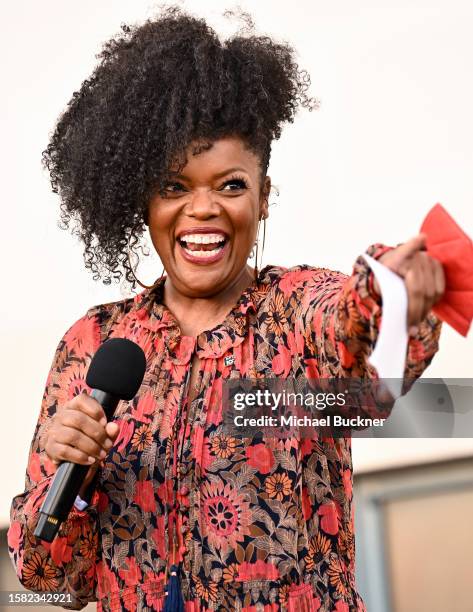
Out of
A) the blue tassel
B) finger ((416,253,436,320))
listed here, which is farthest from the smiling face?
finger ((416,253,436,320))

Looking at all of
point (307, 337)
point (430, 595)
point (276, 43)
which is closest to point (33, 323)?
point (430, 595)

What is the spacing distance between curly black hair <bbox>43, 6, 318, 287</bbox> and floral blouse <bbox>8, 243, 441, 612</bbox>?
31 cm

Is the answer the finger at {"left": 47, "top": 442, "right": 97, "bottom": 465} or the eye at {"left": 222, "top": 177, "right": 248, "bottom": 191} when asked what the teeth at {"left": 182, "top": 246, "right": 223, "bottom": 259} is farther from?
the finger at {"left": 47, "top": 442, "right": 97, "bottom": 465}

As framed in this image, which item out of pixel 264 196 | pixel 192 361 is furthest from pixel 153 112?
pixel 192 361

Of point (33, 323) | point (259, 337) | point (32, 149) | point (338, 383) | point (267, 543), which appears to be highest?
point (32, 149)

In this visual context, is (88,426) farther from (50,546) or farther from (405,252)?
(405,252)

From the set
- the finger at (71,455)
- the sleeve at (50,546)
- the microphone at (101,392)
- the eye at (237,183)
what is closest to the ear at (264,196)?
the eye at (237,183)

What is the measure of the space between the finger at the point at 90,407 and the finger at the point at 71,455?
2.5 inches

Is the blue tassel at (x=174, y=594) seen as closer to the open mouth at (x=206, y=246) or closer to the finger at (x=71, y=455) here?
the finger at (x=71, y=455)

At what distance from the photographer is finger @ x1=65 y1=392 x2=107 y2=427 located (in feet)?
6.64

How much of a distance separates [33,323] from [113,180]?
8.26 feet

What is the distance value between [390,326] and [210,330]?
26.6 inches

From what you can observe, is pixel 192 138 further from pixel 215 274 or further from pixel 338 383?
pixel 338 383

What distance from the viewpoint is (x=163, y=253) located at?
2.42 metres
